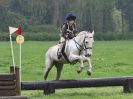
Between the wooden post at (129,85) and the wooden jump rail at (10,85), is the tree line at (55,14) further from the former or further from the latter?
the wooden jump rail at (10,85)

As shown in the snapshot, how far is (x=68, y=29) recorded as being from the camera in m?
15.0

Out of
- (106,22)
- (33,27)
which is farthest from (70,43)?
(106,22)

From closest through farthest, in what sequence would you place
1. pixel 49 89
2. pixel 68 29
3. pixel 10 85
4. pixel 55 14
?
1. pixel 10 85
2. pixel 49 89
3. pixel 68 29
4. pixel 55 14

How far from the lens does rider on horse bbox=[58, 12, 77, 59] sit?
1491 centimetres

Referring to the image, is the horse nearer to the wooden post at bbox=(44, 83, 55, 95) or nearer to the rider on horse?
the rider on horse

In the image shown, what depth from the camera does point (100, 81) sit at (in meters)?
14.9

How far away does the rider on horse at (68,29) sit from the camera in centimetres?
1491

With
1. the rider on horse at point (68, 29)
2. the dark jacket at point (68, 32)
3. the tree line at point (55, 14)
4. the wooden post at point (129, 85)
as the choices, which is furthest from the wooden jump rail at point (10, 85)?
the tree line at point (55, 14)

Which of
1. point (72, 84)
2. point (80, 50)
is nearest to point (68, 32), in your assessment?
point (80, 50)

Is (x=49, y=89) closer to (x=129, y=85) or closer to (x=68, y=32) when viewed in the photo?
(x=68, y=32)

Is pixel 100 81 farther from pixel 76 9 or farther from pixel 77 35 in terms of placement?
pixel 76 9

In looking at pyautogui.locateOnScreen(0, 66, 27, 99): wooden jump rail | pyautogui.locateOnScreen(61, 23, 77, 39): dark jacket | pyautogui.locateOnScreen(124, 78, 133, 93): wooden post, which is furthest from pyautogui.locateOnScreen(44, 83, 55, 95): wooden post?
pyautogui.locateOnScreen(0, 66, 27, 99): wooden jump rail

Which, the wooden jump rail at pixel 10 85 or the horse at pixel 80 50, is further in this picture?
the horse at pixel 80 50

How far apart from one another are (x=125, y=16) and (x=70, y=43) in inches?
3772
